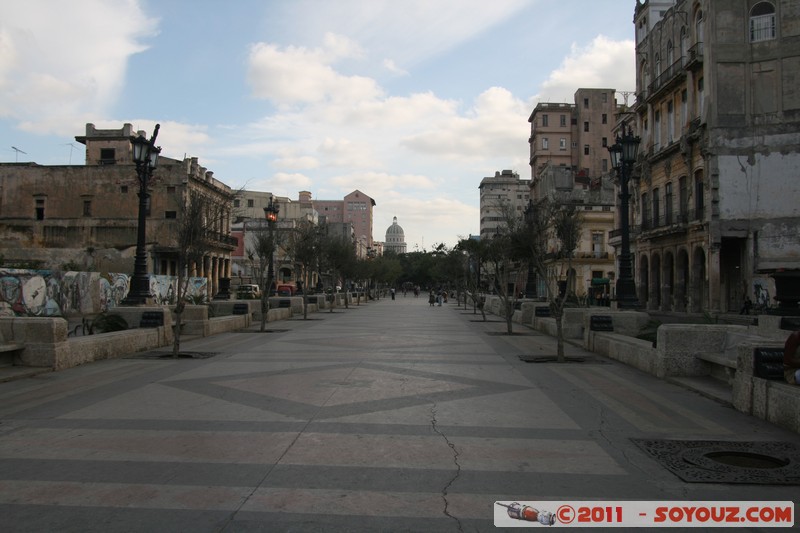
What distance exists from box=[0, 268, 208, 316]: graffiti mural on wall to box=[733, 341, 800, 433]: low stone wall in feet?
68.8

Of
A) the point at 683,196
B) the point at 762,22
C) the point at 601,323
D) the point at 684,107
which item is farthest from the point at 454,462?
the point at 684,107

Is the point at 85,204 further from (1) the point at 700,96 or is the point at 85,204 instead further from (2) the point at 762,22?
(2) the point at 762,22

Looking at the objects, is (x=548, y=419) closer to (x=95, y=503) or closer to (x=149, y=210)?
(x=95, y=503)

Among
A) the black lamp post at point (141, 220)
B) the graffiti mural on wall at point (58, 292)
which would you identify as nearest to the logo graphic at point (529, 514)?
the black lamp post at point (141, 220)

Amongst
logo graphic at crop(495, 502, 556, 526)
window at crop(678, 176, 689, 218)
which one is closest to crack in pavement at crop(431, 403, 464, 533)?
logo graphic at crop(495, 502, 556, 526)

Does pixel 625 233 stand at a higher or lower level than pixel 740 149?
lower

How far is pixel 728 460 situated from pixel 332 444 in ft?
12.1

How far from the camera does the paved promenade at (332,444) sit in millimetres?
4441

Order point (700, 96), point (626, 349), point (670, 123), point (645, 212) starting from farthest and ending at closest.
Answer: point (645, 212) < point (670, 123) < point (700, 96) < point (626, 349)

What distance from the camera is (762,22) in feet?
106

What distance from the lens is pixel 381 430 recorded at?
22.2ft

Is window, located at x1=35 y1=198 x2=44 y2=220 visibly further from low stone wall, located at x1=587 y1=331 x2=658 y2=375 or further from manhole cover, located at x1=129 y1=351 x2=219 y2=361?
low stone wall, located at x1=587 y1=331 x2=658 y2=375

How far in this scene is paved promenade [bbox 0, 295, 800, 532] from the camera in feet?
14.6

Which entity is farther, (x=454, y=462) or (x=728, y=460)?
(x=728, y=460)
